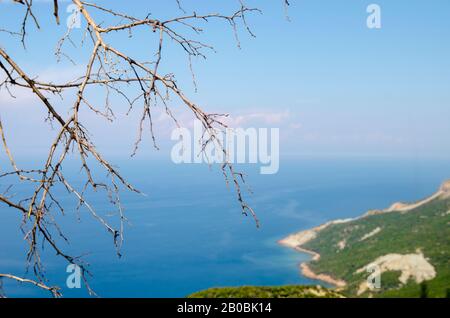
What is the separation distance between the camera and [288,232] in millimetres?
116500

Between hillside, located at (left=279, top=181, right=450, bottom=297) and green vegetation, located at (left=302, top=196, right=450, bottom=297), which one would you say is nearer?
green vegetation, located at (left=302, top=196, right=450, bottom=297)

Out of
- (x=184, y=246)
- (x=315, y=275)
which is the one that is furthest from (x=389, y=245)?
(x=184, y=246)

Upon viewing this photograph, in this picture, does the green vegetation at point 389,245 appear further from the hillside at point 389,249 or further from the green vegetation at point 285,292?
the green vegetation at point 285,292

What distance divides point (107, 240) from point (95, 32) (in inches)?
4311

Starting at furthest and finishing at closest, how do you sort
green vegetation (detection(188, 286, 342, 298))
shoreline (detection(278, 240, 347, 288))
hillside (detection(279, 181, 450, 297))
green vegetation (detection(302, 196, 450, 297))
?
shoreline (detection(278, 240, 347, 288)) → hillside (detection(279, 181, 450, 297)) → green vegetation (detection(302, 196, 450, 297)) → green vegetation (detection(188, 286, 342, 298))

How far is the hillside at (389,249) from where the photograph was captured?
68688 millimetres

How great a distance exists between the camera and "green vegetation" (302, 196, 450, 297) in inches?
2682

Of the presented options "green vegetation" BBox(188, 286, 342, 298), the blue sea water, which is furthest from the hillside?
"green vegetation" BBox(188, 286, 342, 298)

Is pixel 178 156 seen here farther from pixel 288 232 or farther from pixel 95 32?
pixel 288 232

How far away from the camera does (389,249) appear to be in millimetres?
83062

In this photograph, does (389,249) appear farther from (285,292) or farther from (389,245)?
(285,292)

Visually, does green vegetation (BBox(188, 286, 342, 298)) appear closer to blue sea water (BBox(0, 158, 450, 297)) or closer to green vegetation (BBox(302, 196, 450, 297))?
green vegetation (BBox(302, 196, 450, 297))

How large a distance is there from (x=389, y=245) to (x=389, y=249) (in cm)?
228
